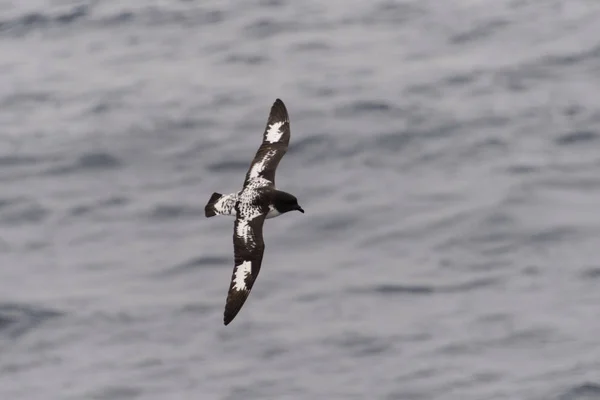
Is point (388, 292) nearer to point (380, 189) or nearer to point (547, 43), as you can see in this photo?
point (380, 189)

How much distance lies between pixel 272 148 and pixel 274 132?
371 millimetres

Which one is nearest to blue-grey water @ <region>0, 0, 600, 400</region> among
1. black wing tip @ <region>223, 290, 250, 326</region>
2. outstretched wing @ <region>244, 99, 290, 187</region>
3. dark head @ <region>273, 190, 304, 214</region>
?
outstretched wing @ <region>244, 99, 290, 187</region>

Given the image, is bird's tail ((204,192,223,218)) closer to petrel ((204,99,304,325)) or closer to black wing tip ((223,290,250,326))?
petrel ((204,99,304,325))

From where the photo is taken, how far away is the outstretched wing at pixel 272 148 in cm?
1595

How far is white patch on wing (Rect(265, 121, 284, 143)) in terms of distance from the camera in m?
16.6

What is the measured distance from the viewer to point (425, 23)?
2245 centimetres

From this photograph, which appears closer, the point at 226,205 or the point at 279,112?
the point at 226,205

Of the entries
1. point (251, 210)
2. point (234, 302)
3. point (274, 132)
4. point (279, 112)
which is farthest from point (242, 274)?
point (279, 112)

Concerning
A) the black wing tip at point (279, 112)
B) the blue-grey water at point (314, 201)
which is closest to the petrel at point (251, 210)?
the black wing tip at point (279, 112)

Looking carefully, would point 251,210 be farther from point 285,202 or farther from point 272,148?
point 272,148

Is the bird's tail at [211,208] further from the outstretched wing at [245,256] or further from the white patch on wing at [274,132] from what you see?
the white patch on wing at [274,132]

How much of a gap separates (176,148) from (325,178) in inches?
91.4

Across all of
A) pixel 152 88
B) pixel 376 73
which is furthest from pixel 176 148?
pixel 376 73

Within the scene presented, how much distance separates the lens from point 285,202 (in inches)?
588
